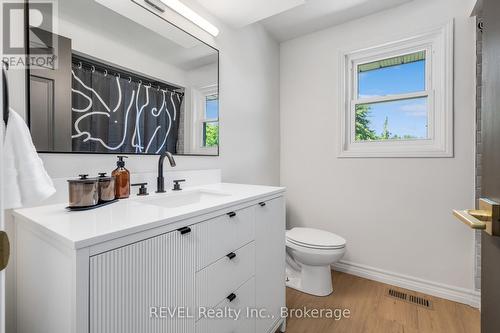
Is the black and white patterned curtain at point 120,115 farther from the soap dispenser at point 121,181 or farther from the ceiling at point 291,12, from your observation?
the ceiling at point 291,12

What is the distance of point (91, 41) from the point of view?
3.68 ft

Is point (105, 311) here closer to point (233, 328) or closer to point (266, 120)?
point (233, 328)

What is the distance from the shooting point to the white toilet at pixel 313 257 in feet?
5.88

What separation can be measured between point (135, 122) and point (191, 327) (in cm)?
104

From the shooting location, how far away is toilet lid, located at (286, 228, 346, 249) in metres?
1.80

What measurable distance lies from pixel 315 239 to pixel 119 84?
1704 millimetres

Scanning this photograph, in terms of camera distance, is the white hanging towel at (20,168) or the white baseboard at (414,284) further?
the white baseboard at (414,284)

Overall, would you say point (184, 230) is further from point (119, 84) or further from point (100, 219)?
point (119, 84)

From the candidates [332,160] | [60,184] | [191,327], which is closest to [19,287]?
[60,184]

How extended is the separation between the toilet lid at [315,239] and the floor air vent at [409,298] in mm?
622

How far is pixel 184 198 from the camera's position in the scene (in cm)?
137

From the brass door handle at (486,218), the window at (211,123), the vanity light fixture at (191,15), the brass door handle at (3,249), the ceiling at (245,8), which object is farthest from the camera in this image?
the window at (211,123)

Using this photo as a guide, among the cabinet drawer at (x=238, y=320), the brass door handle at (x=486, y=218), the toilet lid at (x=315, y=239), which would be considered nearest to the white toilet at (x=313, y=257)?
the toilet lid at (x=315, y=239)

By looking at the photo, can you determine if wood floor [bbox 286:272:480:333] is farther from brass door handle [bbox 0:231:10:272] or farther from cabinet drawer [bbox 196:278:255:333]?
brass door handle [bbox 0:231:10:272]
